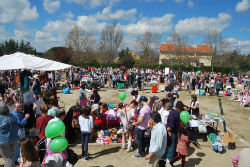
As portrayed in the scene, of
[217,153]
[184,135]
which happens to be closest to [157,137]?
[184,135]

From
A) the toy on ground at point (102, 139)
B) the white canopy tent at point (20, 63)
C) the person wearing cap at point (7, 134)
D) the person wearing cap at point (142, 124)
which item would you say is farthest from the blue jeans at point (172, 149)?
the white canopy tent at point (20, 63)

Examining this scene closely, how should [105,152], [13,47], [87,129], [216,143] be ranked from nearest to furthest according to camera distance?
1. [87,129]
2. [105,152]
3. [216,143]
4. [13,47]

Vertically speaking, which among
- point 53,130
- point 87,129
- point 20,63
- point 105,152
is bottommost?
point 105,152

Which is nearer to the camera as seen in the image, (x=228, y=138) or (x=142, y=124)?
(x=142, y=124)

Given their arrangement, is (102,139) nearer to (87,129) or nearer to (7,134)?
(87,129)

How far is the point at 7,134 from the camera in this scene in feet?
12.5

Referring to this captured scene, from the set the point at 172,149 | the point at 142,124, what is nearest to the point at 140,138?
the point at 142,124

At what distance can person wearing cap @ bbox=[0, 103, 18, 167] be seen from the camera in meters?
3.75

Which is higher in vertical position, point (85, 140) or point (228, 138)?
point (85, 140)

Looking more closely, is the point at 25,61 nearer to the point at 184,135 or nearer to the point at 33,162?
the point at 33,162

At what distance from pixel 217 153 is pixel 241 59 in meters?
44.1

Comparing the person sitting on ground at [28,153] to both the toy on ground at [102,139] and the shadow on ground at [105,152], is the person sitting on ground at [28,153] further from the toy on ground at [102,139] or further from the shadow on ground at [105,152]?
the toy on ground at [102,139]

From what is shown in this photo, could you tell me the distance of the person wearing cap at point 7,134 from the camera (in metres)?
3.75

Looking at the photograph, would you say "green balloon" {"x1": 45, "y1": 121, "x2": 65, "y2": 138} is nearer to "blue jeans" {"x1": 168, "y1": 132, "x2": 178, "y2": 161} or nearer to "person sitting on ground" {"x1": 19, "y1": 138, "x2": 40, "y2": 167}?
"person sitting on ground" {"x1": 19, "y1": 138, "x2": 40, "y2": 167}
